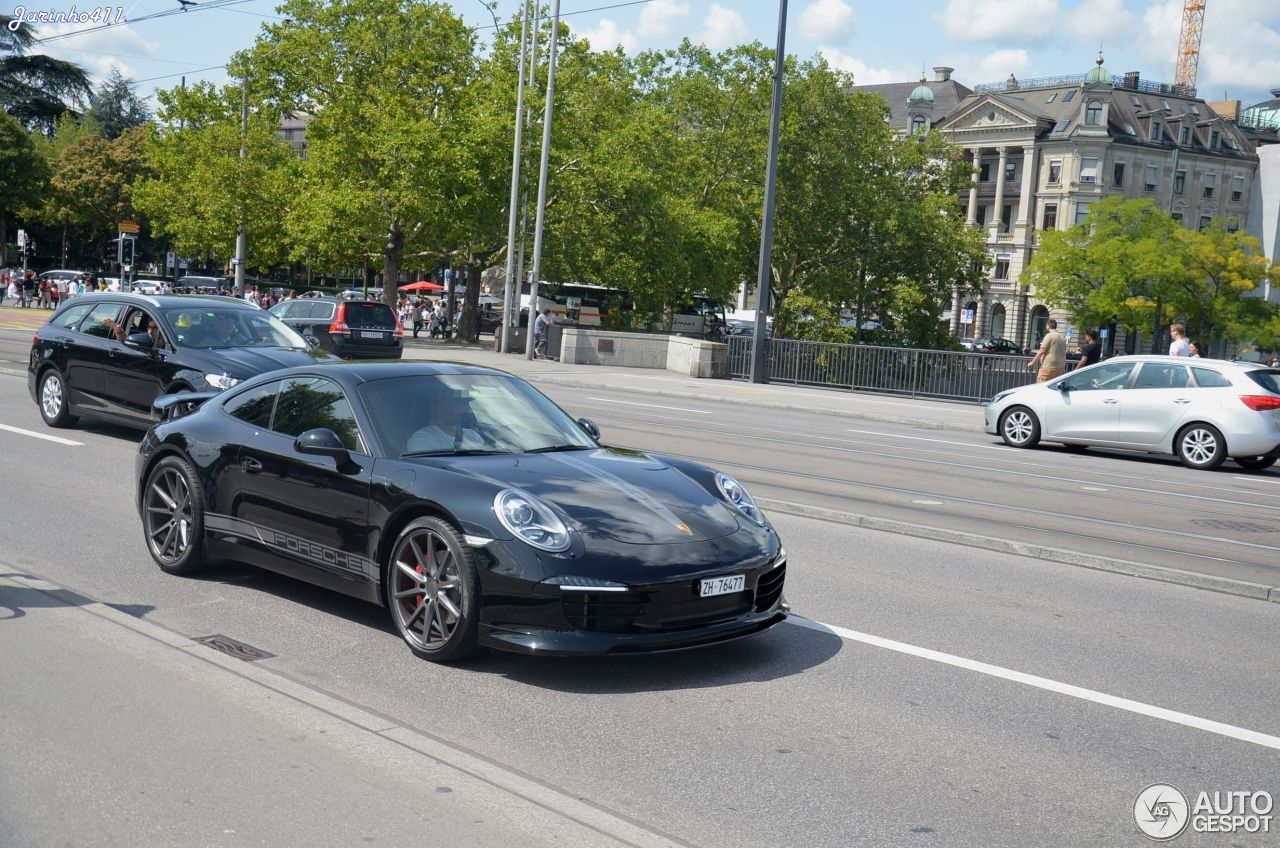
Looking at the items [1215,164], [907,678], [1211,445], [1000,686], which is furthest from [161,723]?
[1215,164]

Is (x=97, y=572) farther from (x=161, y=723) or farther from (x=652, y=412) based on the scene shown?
(x=652, y=412)

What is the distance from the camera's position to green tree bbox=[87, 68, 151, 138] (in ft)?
309

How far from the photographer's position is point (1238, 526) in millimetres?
11648

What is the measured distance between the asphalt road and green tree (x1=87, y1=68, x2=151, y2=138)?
9382cm

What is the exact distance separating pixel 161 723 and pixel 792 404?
20929 millimetres

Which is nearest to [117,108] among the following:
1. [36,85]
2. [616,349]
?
[36,85]

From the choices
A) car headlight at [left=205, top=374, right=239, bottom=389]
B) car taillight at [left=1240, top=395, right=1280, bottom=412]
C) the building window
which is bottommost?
car headlight at [left=205, top=374, right=239, bottom=389]

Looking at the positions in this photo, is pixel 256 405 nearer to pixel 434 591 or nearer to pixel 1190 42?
pixel 434 591

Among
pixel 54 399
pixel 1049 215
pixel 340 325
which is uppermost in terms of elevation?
pixel 1049 215

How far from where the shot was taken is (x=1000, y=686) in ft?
19.1

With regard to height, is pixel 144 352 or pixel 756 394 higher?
pixel 144 352

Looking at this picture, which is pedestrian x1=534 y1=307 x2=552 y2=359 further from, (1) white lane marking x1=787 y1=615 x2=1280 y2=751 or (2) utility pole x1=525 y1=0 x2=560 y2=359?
(1) white lane marking x1=787 y1=615 x2=1280 y2=751

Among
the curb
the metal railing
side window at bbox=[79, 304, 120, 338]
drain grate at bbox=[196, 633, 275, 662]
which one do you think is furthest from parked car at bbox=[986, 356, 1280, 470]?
drain grate at bbox=[196, 633, 275, 662]

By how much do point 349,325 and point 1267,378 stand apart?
2066 cm
